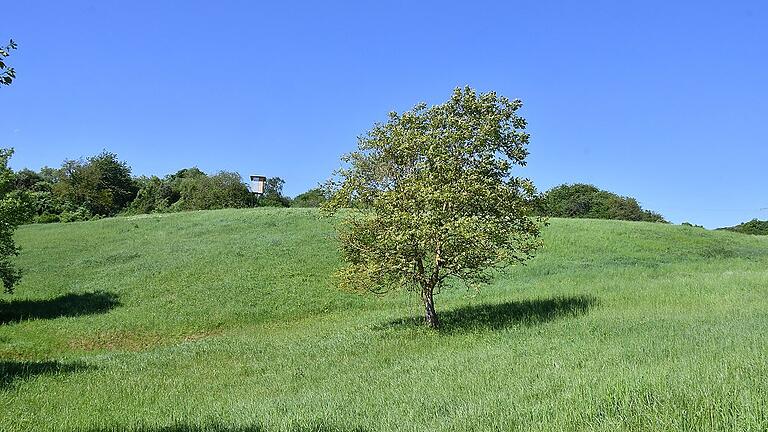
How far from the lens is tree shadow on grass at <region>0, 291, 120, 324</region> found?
2819cm

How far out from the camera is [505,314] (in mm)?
19922

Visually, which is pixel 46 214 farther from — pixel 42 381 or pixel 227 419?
pixel 227 419

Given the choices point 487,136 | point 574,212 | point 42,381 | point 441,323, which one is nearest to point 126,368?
point 42,381

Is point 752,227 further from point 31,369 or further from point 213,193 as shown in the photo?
point 31,369

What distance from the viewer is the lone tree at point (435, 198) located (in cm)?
1725

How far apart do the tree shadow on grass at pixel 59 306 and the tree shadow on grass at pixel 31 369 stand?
504 inches

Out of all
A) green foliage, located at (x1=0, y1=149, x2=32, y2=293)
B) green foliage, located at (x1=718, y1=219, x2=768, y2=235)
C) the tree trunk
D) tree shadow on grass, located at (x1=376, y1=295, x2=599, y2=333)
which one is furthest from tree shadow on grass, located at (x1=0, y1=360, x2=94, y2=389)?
green foliage, located at (x1=718, y1=219, x2=768, y2=235)

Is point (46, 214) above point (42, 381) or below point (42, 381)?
above

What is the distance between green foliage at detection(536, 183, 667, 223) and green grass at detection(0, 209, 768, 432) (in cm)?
8723

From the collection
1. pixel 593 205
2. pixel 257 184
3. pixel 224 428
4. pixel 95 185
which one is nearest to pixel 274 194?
pixel 257 184

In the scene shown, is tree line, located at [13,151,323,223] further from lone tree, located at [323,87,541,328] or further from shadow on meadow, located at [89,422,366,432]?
shadow on meadow, located at [89,422,366,432]

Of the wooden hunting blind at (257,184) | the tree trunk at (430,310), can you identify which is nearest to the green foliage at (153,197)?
the wooden hunting blind at (257,184)

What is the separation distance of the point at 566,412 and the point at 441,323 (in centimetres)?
1321

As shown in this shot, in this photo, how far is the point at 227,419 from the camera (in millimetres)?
9234
